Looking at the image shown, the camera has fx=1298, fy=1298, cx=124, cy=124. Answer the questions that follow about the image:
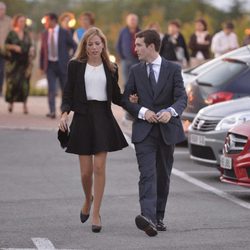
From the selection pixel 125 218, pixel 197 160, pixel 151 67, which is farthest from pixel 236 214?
pixel 197 160

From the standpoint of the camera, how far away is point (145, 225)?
416 inches

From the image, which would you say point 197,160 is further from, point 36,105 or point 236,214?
point 36,105

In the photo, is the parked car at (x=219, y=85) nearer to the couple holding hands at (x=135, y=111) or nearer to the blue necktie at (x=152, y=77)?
the couple holding hands at (x=135, y=111)

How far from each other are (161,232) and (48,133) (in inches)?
392

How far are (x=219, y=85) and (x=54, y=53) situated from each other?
5.79 m

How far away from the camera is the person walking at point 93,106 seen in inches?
431

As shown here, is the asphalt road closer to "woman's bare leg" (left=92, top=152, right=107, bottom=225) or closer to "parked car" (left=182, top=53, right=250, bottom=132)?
"woman's bare leg" (left=92, top=152, right=107, bottom=225)

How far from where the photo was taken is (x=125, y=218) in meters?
11.7

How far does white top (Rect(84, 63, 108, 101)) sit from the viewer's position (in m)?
11.0

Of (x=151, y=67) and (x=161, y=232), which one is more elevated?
(x=151, y=67)

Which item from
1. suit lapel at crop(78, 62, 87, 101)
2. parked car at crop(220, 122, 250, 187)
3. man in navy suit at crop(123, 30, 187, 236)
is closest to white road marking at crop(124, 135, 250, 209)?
parked car at crop(220, 122, 250, 187)

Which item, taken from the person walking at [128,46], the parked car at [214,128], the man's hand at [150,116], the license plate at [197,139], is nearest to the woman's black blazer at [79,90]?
the man's hand at [150,116]

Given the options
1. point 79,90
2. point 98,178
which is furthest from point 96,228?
point 79,90

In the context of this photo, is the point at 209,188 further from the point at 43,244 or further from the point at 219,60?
the point at 219,60
